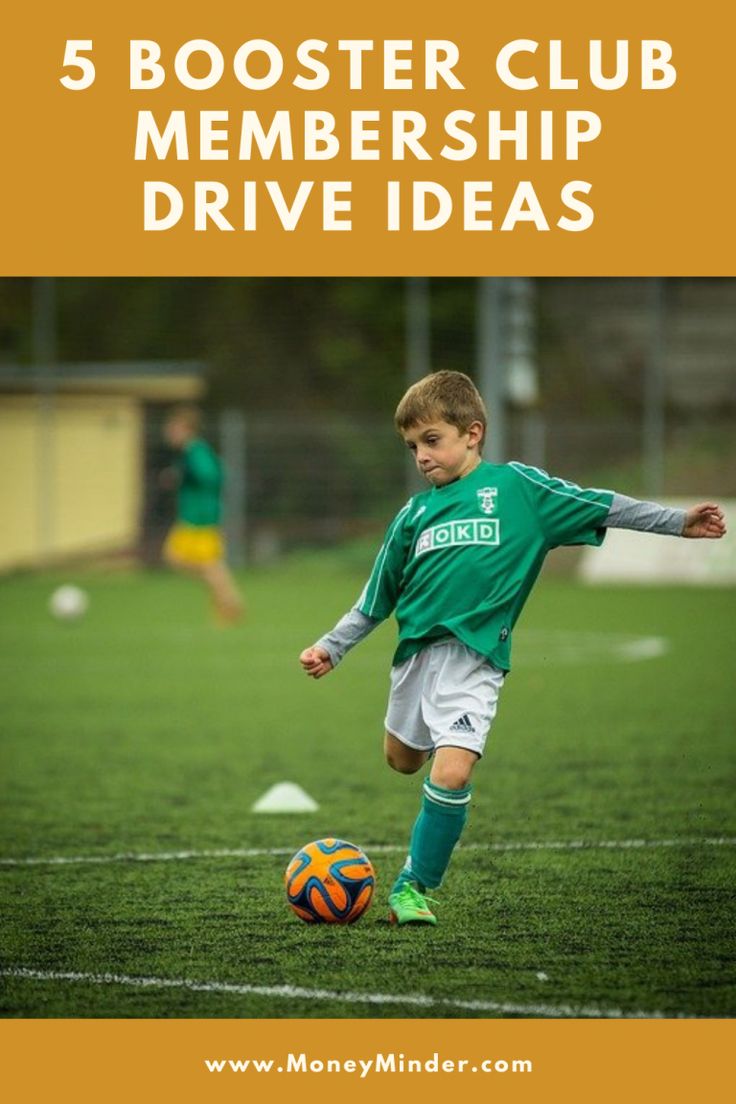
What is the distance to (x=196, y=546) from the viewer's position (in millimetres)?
18938

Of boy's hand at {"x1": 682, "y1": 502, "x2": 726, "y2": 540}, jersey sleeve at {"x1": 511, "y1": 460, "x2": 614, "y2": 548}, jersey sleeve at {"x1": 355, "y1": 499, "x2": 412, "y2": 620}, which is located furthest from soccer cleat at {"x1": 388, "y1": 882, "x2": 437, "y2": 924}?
boy's hand at {"x1": 682, "y1": 502, "x2": 726, "y2": 540}

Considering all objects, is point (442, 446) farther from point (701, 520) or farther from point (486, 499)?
point (701, 520)

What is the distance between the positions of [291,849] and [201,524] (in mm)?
12194

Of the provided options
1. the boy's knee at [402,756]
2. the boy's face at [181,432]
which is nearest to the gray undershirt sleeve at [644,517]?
Result: the boy's knee at [402,756]

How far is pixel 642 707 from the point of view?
1171 centimetres

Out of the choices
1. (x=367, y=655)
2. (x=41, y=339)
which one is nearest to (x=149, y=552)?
(x=41, y=339)

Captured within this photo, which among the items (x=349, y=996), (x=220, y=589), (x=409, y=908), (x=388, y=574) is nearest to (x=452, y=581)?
(x=388, y=574)

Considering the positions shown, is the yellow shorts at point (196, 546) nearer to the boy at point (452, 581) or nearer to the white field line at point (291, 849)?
the white field line at point (291, 849)

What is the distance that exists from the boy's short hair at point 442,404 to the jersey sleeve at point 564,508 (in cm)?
28

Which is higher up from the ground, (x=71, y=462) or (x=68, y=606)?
(x=71, y=462)

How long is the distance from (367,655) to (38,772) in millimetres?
6675

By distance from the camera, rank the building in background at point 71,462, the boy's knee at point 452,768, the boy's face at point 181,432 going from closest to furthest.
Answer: the boy's knee at point 452,768, the boy's face at point 181,432, the building in background at point 71,462

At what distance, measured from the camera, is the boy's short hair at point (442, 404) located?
5645 mm

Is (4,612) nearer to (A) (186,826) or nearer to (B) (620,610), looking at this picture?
(B) (620,610)
